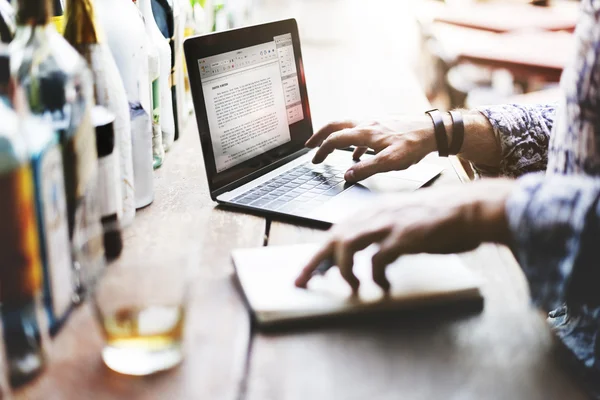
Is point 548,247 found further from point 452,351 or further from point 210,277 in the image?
point 210,277

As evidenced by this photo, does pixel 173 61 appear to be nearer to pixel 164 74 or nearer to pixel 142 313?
pixel 164 74

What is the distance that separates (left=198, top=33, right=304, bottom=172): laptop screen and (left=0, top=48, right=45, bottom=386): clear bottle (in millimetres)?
451

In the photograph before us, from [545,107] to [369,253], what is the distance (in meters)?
0.61

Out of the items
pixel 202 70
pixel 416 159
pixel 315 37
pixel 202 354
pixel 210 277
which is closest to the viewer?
pixel 202 354

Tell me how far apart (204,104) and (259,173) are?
6.2 inches

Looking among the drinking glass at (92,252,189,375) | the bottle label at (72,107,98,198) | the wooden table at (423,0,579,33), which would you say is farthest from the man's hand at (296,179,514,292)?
the wooden table at (423,0,579,33)

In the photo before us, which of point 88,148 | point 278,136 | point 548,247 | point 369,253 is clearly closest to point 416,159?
point 278,136

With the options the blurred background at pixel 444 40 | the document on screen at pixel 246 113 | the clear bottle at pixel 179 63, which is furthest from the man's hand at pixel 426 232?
the blurred background at pixel 444 40

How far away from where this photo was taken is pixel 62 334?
0.62 metres

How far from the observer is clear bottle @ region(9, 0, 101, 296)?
649mm

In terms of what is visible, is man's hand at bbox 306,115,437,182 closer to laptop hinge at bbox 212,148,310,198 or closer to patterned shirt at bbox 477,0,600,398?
laptop hinge at bbox 212,148,310,198

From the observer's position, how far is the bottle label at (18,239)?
0.54 m

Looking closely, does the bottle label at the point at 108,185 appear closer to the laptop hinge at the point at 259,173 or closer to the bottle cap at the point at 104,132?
the bottle cap at the point at 104,132

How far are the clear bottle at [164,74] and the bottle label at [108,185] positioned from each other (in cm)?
41
